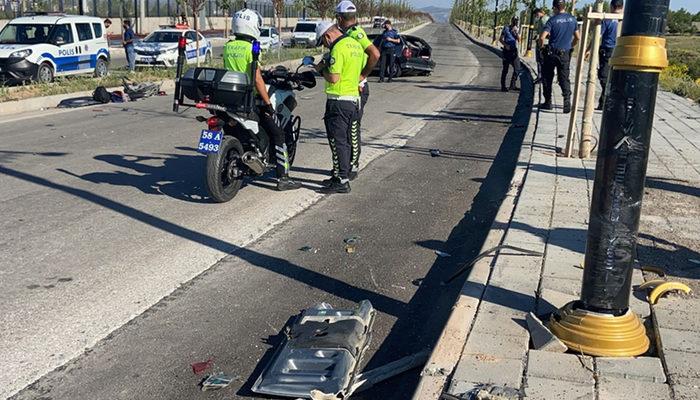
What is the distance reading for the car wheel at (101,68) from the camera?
2184 centimetres

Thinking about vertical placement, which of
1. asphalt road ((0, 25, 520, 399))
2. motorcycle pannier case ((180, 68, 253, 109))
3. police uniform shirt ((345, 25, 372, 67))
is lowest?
asphalt road ((0, 25, 520, 399))

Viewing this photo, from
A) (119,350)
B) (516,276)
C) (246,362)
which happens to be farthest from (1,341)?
(516,276)

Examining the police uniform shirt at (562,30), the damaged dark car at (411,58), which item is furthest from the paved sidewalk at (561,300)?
the damaged dark car at (411,58)

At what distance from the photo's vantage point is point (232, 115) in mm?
7297

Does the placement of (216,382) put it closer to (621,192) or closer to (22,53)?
(621,192)

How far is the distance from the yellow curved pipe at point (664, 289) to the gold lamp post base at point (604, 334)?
2.17ft

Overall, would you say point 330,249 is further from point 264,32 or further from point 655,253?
point 264,32

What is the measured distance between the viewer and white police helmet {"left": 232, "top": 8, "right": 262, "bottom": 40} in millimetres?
7230

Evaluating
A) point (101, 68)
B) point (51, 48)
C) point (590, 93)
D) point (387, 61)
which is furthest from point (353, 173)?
point (101, 68)

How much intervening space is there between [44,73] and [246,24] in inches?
549

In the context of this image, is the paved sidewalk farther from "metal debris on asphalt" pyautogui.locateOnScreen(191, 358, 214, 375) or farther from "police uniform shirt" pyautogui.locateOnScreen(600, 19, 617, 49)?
"police uniform shirt" pyautogui.locateOnScreen(600, 19, 617, 49)

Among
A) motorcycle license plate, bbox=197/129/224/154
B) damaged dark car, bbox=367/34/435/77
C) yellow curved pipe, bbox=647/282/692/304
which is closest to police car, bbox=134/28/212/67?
damaged dark car, bbox=367/34/435/77

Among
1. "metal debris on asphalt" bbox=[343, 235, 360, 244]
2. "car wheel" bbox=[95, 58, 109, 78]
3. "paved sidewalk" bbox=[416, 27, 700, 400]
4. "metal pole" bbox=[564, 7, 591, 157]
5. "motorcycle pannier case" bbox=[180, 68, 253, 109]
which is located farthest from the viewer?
"car wheel" bbox=[95, 58, 109, 78]

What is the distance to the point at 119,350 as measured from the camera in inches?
166
